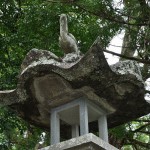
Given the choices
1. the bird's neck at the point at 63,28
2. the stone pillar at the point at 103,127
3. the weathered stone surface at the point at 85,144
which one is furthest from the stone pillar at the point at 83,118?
the bird's neck at the point at 63,28

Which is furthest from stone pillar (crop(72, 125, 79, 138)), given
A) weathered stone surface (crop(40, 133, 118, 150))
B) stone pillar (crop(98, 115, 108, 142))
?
weathered stone surface (crop(40, 133, 118, 150))

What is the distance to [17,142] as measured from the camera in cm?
779

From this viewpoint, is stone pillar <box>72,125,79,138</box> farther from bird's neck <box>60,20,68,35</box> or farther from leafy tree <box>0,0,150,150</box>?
leafy tree <box>0,0,150,150</box>

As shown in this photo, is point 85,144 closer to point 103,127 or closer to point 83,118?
point 83,118

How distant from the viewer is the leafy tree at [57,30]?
16.3 ft

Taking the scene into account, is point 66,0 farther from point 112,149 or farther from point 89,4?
point 112,149

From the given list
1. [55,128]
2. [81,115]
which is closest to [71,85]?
[81,115]

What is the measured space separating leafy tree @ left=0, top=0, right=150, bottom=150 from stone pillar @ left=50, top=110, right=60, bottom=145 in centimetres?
186

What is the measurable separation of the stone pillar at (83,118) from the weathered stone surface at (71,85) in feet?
0.30

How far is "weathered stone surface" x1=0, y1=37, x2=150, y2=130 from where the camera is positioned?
9.55ft

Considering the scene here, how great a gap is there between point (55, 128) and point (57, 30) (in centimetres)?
302

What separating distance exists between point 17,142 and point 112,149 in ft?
17.0

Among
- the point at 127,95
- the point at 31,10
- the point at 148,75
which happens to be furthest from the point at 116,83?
the point at 31,10

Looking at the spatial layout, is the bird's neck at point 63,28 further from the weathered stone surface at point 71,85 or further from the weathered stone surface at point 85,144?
the weathered stone surface at point 85,144
